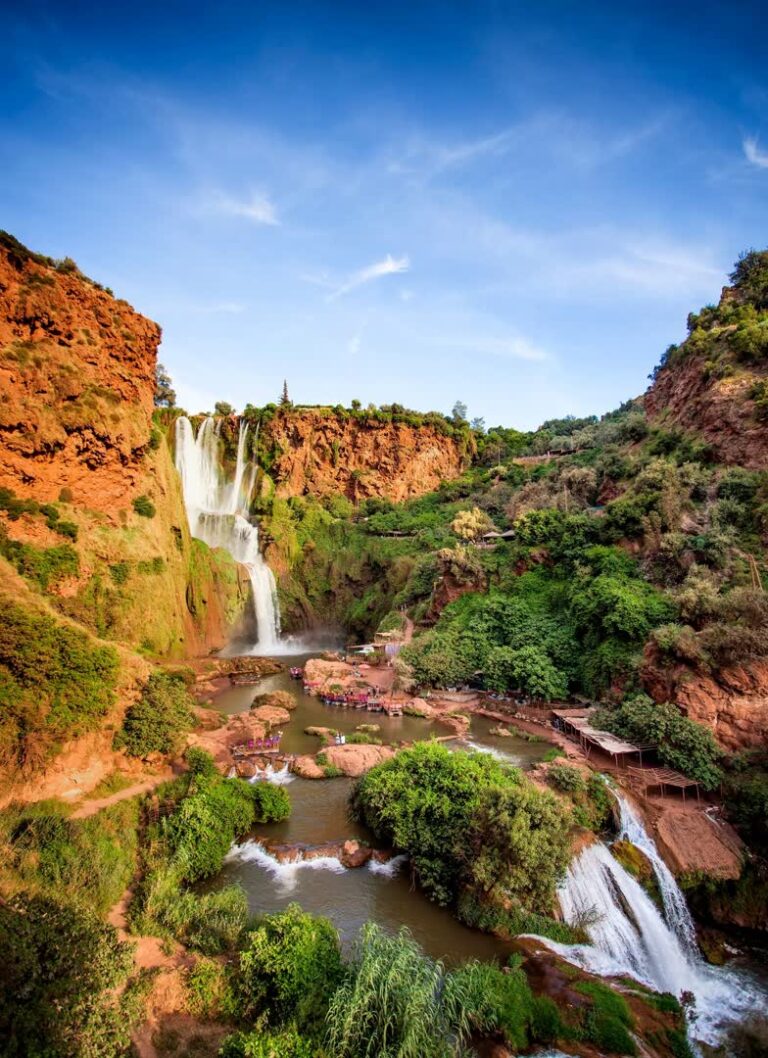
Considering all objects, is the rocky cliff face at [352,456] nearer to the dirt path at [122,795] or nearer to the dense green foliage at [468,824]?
the dirt path at [122,795]

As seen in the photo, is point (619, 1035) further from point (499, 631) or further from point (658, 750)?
point (499, 631)

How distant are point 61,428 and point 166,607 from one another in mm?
12122

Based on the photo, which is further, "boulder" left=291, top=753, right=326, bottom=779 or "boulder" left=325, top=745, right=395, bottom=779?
"boulder" left=325, top=745, right=395, bottom=779

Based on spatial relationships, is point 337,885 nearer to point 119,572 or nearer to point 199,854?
point 199,854

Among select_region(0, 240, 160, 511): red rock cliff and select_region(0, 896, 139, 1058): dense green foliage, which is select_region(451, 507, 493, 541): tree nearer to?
select_region(0, 240, 160, 511): red rock cliff

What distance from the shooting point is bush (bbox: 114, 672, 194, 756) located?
14938 mm

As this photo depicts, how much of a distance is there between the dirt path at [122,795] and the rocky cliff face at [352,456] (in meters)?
41.9

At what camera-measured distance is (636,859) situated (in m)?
13.9

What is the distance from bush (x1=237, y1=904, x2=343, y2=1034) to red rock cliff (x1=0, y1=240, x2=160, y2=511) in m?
23.6

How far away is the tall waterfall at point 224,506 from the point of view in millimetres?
44656

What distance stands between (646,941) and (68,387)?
3223cm

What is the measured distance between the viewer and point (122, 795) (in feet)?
46.0

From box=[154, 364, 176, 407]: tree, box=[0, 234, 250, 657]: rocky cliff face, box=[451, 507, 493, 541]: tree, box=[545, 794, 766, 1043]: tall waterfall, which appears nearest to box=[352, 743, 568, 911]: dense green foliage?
box=[545, 794, 766, 1043]: tall waterfall

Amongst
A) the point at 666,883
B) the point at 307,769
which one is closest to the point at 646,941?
the point at 666,883
